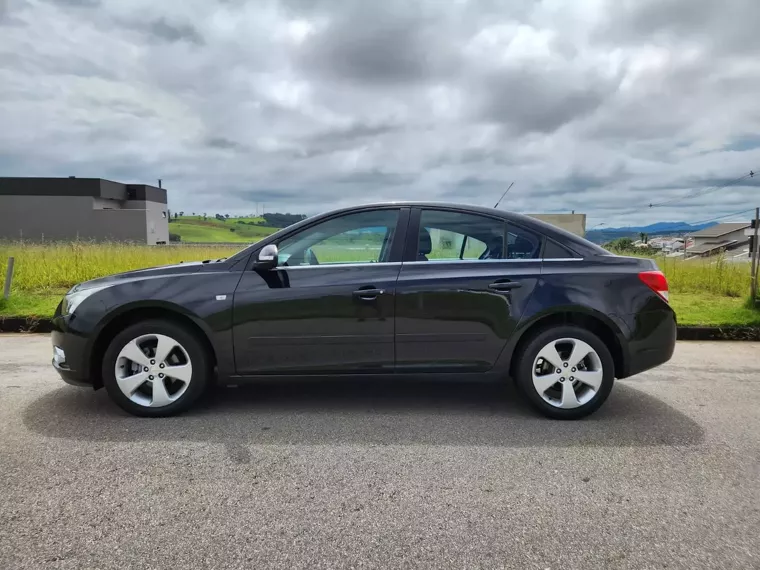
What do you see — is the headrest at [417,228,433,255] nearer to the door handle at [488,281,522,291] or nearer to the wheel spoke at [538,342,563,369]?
the door handle at [488,281,522,291]

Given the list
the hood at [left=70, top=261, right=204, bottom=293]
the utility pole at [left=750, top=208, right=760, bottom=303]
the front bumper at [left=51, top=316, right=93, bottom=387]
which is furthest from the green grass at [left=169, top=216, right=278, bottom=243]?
the front bumper at [left=51, top=316, right=93, bottom=387]

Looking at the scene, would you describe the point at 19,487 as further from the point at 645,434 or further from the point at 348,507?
the point at 645,434

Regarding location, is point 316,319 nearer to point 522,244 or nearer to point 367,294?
point 367,294

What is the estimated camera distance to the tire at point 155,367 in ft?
12.6

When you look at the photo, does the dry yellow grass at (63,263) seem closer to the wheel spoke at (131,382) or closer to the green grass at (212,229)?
the wheel spoke at (131,382)

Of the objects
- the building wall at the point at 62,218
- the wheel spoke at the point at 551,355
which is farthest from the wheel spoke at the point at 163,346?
the building wall at the point at 62,218

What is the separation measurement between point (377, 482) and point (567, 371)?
69.9 inches

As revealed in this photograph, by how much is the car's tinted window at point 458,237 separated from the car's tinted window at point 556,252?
340 mm

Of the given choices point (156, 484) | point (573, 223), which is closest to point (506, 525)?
point (156, 484)

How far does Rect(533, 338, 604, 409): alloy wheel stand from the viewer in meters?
3.89

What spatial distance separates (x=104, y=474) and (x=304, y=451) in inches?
44.5

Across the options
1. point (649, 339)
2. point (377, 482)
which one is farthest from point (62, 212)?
point (649, 339)

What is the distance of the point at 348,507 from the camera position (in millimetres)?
2633

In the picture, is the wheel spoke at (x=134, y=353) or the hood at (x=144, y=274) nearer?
the wheel spoke at (x=134, y=353)
